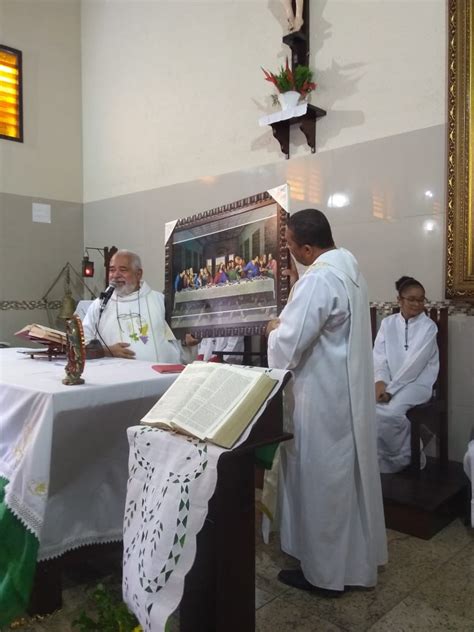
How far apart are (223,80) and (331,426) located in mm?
3923

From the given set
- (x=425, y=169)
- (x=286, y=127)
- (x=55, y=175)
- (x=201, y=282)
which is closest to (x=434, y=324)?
(x=425, y=169)

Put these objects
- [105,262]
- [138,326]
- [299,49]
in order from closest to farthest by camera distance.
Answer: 1. [138,326]
2. [299,49]
3. [105,262]

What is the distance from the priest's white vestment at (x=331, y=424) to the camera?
7.72 ft

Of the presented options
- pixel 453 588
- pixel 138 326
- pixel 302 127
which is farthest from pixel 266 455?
pixel 302 127

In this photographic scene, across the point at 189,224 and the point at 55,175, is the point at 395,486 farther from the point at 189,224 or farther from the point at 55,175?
the point at 55,175

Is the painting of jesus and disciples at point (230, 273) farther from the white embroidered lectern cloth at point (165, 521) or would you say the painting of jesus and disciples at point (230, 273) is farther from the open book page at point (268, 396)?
the white embroidered lectern cloth at point (165, 521)

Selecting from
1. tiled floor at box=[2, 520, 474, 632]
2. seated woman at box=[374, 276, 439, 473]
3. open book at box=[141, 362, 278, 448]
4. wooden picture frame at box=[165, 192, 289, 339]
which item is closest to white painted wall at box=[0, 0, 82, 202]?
wooden picture frame at box=[165, 192, 289, 339]

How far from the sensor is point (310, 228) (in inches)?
98.2

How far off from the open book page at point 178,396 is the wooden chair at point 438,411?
199 centimetres

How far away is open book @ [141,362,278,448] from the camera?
1.64m

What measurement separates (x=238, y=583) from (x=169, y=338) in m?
1.87

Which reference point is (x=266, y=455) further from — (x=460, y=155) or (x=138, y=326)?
(x=460, y=155)

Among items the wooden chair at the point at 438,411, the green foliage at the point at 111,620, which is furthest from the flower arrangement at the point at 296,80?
the green foliage at the point at 111,620

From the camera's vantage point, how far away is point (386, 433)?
3.63 metres
